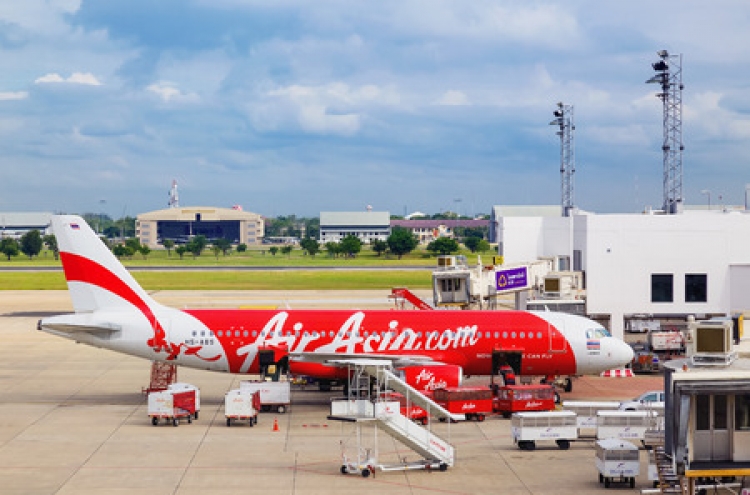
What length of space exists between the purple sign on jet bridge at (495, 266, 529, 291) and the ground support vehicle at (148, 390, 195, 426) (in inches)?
1253

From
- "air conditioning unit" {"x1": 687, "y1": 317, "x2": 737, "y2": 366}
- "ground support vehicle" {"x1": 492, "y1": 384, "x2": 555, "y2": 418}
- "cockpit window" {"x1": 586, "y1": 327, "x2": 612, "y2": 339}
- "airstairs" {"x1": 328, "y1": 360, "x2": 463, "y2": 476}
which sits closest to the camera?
"air conditioning unit" {"x1": 687, "y1": 317, "x2": 737, "y2": 366}

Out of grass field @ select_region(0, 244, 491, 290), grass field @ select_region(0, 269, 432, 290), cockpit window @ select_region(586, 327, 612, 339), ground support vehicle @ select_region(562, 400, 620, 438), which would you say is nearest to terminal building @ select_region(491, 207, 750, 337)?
cockpit window @ select_region(586, 327, 612, 339)

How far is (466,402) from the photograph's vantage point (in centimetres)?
4875

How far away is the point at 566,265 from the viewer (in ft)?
276

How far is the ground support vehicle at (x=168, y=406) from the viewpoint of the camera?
46.9 meters

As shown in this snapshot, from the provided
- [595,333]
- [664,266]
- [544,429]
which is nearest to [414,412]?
[544,429]

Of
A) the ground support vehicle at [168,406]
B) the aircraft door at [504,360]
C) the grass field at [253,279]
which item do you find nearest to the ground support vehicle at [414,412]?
the aircraft door at [504,360]

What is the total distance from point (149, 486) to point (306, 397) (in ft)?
66.7

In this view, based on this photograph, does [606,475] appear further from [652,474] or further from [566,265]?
[566,265]

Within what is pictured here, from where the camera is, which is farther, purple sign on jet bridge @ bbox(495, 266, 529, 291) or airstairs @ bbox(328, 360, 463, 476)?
purple sign on jet bridge @ bbox(495, 266, 529, 291)

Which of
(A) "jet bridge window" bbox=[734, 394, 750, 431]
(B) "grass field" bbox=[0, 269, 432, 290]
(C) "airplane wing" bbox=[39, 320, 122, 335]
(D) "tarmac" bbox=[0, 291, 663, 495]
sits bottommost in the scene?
(D) "tarmac" bbox=[0, 291, 663, 495]

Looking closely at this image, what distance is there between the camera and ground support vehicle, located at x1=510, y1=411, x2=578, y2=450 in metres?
41.8

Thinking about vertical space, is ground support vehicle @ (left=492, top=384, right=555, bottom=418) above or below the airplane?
below

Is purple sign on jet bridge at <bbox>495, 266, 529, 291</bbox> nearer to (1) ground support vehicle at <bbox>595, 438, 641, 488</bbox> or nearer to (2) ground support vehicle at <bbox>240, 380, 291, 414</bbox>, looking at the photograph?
(2) ground support vehicle at <bbox>240, 380, 291, 414</bbox>
